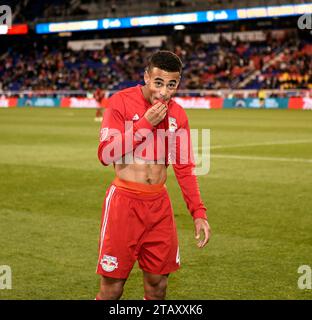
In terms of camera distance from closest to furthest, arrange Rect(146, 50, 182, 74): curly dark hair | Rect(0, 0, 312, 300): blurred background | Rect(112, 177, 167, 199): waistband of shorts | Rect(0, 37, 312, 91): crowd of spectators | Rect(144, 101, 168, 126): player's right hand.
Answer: Rect(144, 101, 168, 126): player's right hand
Rect(146, 50, 182, 74): curly dark hair
Rect(112, 177, 167, 199): waistband of shorts
Rect(0, 0, 312, 300): blurred background
Rect(0, 37, 312, 91): crowd of spectators

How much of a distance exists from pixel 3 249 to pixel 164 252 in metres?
3.25

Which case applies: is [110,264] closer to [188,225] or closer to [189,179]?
[189,179]

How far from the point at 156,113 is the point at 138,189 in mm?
602

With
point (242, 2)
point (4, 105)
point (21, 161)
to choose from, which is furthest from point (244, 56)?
point (21, 161)

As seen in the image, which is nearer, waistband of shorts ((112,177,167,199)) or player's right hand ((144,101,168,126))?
player's right hand ((144,101,168,126))

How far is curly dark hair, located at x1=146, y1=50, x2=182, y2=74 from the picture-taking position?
4172mm

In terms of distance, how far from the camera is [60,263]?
21.5ft

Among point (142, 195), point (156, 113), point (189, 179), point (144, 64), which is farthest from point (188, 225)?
point (144, 64)

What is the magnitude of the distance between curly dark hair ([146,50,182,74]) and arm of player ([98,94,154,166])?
320 mm

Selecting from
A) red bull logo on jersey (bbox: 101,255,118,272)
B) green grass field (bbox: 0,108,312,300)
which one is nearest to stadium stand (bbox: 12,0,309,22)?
green grass field (bbox: 0,108,312,300)

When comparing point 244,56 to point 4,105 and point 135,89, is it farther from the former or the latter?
point 135,89

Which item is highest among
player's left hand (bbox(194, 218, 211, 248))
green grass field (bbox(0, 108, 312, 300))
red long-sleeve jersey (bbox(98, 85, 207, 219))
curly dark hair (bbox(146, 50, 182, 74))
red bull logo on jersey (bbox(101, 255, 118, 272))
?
curly dark hair (bbox(146, 50, 182, 74))

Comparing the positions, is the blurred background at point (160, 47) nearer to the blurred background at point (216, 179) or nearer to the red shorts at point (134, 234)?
the blurred background at point (216, 179)

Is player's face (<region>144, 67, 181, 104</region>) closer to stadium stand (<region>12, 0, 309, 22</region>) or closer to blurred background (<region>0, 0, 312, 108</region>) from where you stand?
blurred background (<region>0, 0, 312, 108</region>)
